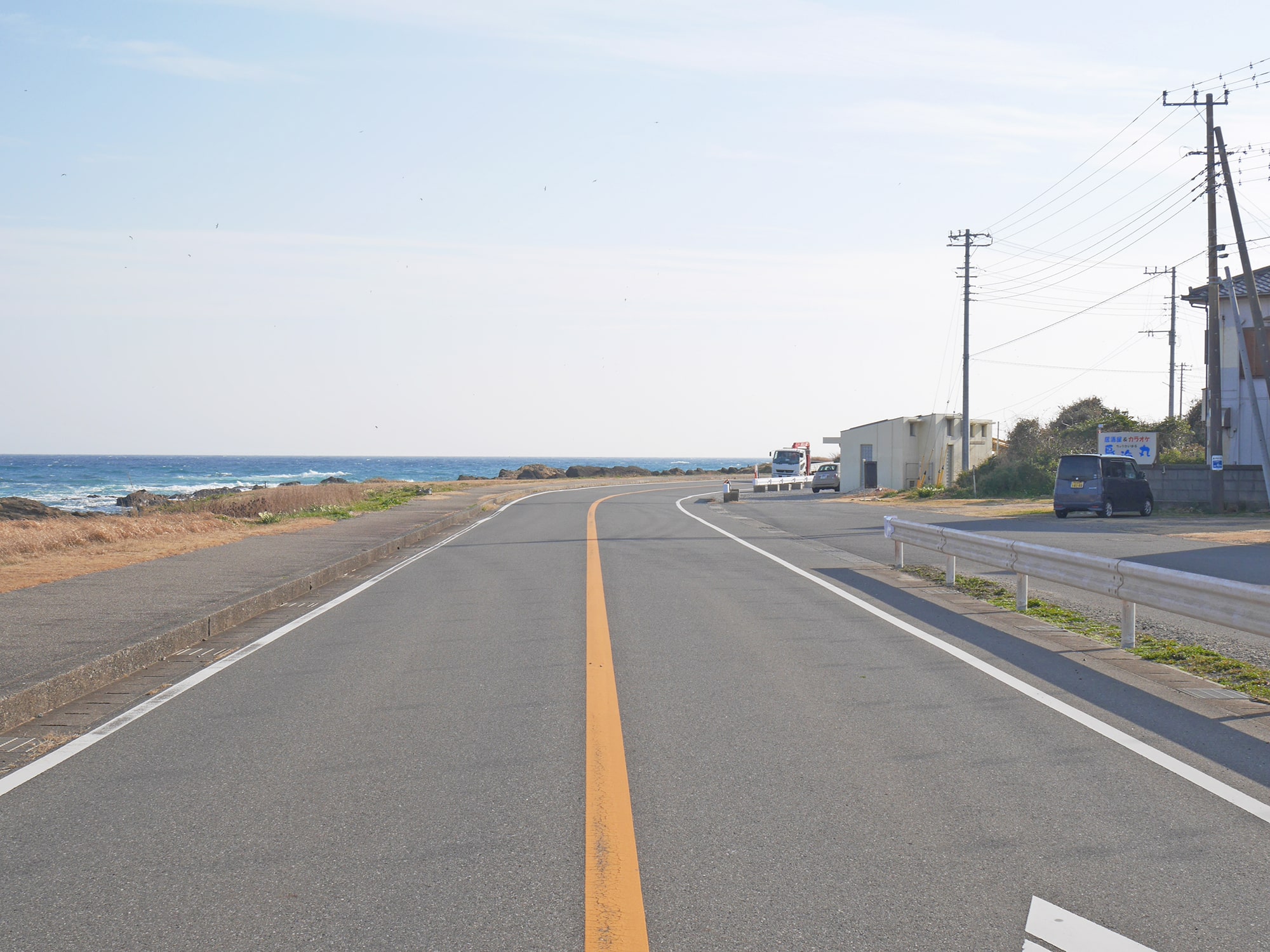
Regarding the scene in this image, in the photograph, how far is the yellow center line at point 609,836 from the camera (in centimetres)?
354

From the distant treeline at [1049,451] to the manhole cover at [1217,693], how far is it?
1399 inches

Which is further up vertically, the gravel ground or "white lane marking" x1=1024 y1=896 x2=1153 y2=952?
the gravel ground

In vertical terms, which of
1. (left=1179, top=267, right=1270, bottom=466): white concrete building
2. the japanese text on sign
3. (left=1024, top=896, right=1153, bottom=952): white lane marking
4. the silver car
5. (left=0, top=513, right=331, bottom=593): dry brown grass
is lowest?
(left=1024, top=896, right=1153, bottom=952): white lane marking

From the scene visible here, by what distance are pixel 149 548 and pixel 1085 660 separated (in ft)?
46.0

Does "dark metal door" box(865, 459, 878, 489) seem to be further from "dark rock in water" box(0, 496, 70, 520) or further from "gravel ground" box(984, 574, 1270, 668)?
"gravel ground" box(984, 574, 1270, 668)

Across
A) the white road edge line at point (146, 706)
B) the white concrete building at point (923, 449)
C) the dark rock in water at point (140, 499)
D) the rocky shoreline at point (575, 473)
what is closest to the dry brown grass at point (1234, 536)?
the white road edge line at point (146, 706)

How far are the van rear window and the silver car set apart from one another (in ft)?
103

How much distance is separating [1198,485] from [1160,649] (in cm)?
2732

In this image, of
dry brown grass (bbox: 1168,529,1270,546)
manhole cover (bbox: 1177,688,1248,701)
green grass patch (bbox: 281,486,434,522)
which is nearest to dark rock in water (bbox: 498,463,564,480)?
green grass patch (bbox: 281,486,434,522)

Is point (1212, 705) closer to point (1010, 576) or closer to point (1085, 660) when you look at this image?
point (1085, 660)

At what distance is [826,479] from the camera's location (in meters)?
61.7

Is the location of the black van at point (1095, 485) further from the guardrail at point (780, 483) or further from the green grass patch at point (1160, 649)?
the guardrail at point (780, 483)

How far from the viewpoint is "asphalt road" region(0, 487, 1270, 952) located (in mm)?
3631

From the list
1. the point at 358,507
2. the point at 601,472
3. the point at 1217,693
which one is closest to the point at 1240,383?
the point at 358,507
